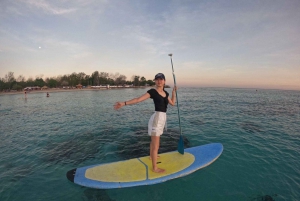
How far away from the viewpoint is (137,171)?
19.6ft

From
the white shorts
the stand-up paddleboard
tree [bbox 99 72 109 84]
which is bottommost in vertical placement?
the stand-up paddleboard

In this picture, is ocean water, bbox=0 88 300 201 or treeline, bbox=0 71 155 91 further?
treeline, bbox=0 71 155 91

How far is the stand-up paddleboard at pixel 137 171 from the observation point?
5375mm

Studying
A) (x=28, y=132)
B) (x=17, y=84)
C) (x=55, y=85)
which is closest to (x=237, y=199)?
(x=28, y=132)

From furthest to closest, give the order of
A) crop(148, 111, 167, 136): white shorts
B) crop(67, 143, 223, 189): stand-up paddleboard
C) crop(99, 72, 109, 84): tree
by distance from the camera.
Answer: crop(99, 72, 109, 84): tree < crop(148, 111, 167, 136): white shorts < crop(67, 143, 223, 189): stand-up paddleboard

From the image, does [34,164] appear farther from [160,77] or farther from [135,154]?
[160,77]

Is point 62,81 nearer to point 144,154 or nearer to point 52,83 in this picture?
point 52,83

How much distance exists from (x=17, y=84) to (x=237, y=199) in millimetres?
134120

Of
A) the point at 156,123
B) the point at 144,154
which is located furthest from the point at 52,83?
the point at 156,123

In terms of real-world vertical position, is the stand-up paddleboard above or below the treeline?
below

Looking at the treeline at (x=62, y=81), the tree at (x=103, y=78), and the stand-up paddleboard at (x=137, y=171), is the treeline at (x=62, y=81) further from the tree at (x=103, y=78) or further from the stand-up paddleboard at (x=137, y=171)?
the stand-up paddleboard at (x=137, y=171)

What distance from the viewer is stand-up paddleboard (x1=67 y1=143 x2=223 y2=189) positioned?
17.6ft

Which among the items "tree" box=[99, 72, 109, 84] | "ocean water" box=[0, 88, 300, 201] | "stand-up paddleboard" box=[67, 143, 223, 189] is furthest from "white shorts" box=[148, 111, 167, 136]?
"tree" box=[99, 72, 109, 84]

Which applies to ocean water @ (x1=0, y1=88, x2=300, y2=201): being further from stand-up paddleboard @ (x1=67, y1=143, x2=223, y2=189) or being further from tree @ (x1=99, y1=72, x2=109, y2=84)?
tree @ (x1=99, y1=72, x2=109, y2=84)
